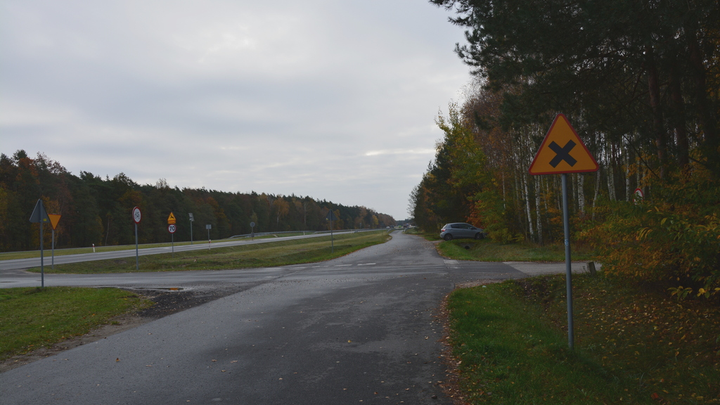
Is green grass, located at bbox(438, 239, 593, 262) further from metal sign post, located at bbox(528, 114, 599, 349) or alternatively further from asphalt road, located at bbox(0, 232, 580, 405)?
metal sign post, located at bbox(528, 114, 599, 349)

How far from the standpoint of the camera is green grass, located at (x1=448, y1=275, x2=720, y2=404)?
4.58 m

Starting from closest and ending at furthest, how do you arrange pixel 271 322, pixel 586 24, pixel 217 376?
pixel 217 376
pixel 586 24
pixel 271 322

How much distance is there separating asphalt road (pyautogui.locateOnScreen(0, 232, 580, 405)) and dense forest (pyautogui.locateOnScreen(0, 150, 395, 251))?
191 feet

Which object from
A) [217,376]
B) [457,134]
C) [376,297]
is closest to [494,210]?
[457,134]

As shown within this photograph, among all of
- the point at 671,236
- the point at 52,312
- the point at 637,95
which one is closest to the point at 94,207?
the point at 52,312

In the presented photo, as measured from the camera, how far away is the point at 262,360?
5969 millimetres

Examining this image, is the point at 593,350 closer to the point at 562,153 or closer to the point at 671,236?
the point at 671,236

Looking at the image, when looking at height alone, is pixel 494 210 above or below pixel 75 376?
above

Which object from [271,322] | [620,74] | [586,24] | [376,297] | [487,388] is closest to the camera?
[487,388]

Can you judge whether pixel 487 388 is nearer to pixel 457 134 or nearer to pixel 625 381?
pixel 625 381

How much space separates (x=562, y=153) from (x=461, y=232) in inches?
1277

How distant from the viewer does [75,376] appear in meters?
5.48

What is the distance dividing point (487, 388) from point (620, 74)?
8.05 meters

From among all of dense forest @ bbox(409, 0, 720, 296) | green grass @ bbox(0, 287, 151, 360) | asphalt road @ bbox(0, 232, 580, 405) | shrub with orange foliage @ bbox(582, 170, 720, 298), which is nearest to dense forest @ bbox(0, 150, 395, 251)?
green grass @ bbox(0, 287, 151, 360)
